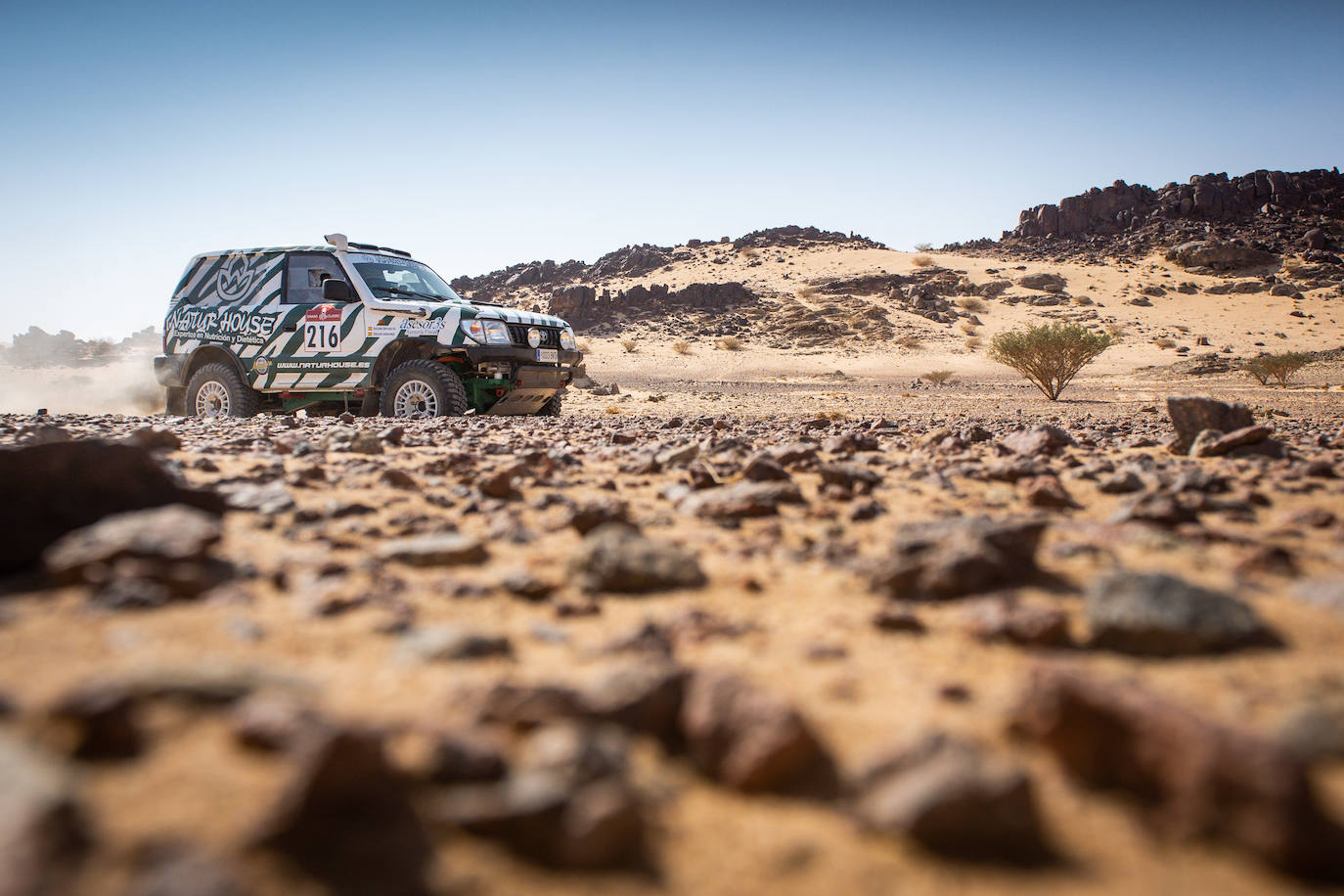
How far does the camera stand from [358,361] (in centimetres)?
948

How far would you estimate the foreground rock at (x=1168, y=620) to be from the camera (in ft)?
5.59

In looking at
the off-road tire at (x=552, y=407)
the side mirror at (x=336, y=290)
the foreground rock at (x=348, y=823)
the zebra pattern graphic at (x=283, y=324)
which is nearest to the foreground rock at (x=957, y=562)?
the foreground rock at (x=348, y=823)

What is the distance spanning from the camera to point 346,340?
948 centimetres

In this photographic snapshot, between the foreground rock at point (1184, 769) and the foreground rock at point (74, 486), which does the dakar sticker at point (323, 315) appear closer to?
the foreground rock at point (74, 486)

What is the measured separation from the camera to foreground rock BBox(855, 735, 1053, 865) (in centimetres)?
113

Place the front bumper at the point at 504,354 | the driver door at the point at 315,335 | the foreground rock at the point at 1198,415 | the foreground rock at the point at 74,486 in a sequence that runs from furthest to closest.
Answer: the driver door at the point at 315,335
the front bumper at the point at 504,354
the foreground rock at the point at 1198,415
the foreground rock at the point at 74,486

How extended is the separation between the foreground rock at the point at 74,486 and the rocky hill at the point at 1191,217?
238 feet

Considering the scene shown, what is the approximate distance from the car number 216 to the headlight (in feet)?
5.45

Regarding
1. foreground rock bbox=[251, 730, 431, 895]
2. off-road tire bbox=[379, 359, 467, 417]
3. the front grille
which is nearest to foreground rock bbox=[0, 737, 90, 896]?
foreground rock bbox=[251, 730, 431, 895]

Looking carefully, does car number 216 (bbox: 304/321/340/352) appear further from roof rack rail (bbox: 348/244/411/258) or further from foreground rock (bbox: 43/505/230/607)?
foreground rock (bbox: 43/505/230/607)

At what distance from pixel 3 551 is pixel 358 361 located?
7627 millimetres

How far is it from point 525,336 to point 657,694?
8.66 meters

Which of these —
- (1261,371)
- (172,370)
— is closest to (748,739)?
(172,370)

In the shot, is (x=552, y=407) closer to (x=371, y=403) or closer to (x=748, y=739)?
(x=371, y=403)
